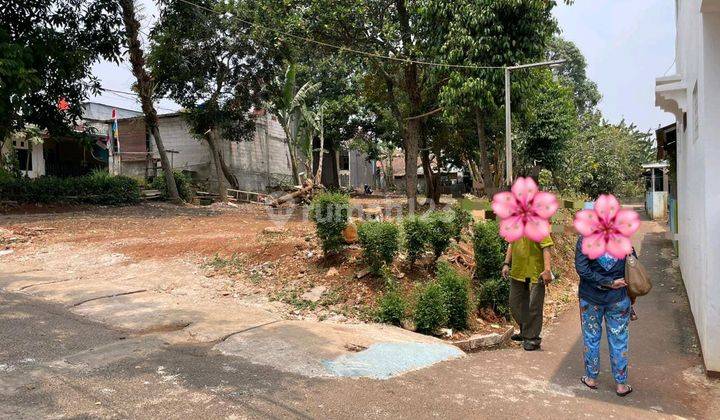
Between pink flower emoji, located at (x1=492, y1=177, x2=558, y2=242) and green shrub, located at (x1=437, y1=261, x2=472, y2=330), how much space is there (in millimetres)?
5626

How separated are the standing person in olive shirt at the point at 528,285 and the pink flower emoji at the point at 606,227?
4688mm

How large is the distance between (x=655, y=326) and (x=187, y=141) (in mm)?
24682

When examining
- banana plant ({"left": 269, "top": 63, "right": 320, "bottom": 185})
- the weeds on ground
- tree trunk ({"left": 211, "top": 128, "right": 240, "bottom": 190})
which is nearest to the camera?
the weeds on ground

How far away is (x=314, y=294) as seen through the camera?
24.6 feet

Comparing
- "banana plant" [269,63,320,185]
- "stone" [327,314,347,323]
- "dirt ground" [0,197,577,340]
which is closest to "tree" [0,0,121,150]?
"dirt ground" [0,197,577,340]

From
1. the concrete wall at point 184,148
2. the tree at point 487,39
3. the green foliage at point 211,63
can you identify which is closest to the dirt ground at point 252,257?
the tree at point 487,39

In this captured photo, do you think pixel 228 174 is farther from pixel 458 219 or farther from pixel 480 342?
pixel 480 342

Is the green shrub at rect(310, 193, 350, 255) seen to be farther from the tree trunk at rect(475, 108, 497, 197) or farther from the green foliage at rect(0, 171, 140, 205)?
the green foliage at rect(0, 171, 140, 205)

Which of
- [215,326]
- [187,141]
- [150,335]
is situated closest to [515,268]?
[215,326]

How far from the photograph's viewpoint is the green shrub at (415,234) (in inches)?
301

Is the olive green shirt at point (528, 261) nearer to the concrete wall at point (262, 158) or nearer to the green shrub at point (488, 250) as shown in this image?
the green shrub at point (488, 250)

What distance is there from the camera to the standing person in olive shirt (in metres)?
5.82

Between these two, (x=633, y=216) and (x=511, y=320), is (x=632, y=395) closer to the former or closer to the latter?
(x=511, y=320)

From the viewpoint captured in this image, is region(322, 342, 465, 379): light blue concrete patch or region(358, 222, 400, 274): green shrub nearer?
region(322, 342, 465, 379): light blue concrete patch
